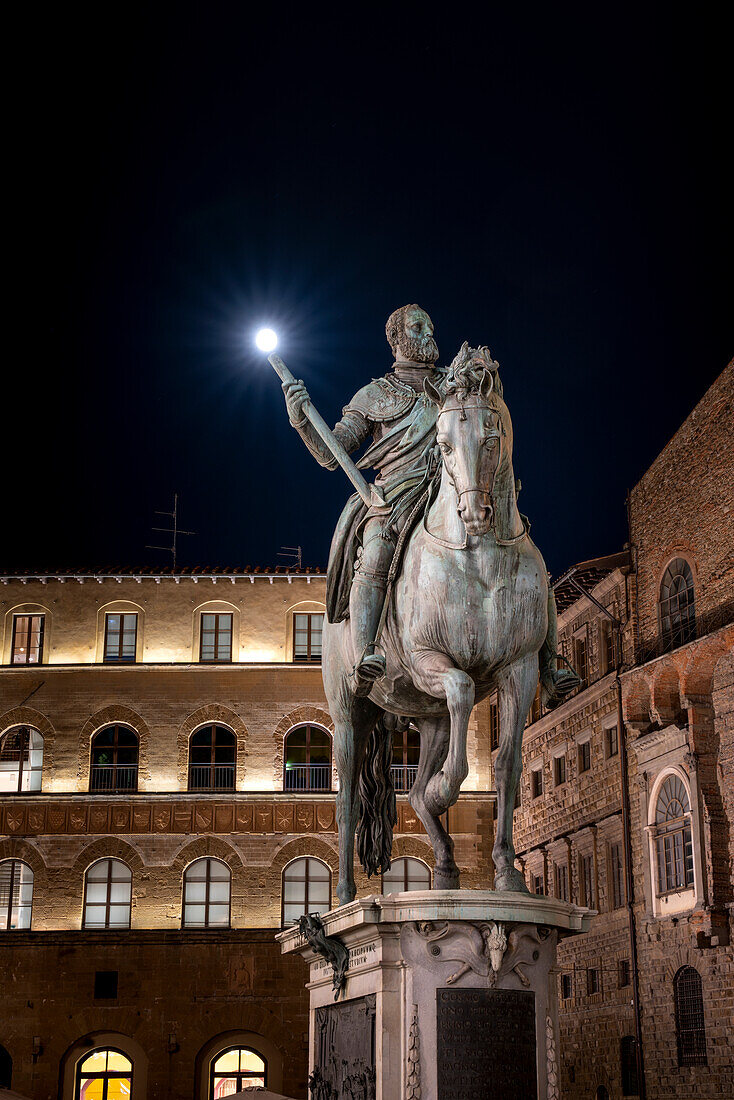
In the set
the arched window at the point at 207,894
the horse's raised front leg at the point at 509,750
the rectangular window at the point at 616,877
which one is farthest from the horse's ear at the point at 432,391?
the arched window at the point at 207,894

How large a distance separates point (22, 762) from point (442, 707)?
106ft

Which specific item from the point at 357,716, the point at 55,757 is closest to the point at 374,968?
the point at 357,716

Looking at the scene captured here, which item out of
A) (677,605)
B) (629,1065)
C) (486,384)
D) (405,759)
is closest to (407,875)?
(405,759)

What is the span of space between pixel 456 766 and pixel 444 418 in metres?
1.81

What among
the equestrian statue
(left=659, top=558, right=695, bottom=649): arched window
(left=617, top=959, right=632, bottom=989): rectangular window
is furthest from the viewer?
(left=617, top=959, right=632, bottom=989): rectangular window

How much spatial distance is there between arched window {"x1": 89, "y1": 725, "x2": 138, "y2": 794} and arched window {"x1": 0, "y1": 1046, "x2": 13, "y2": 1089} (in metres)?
6.87

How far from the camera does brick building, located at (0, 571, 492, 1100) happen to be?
35.9m

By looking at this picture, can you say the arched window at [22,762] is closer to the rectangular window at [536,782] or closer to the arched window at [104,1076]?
the arched window at [104,1076]

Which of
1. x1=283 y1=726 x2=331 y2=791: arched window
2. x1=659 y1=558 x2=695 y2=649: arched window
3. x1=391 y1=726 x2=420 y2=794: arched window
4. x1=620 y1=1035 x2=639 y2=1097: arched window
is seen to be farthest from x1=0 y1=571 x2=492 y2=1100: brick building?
x1=659 y1=558 x2=695 y2=649: arched window

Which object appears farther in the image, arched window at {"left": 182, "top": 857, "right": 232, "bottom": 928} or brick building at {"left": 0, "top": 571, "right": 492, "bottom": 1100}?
arched window at {"left": 182, "top": 857, "right": 232, "bottom": 928}

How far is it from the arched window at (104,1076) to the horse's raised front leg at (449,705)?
30863mm

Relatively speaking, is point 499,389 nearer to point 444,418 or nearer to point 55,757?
point 444,418

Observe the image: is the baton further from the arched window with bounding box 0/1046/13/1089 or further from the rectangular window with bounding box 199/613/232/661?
the rectangular window with bounding box 199/613/232/661

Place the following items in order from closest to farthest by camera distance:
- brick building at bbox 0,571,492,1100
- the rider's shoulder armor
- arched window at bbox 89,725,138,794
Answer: the rider's shoulder armor < brick building at bbox 0,571,492,1100 < arched window at bbox 89,725,138,794
